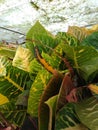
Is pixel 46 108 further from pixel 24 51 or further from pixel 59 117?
pixel 24 51

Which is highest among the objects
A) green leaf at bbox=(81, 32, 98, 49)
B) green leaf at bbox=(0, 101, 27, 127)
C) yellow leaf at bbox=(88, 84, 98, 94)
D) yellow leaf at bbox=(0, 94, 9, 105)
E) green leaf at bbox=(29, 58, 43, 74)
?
green leaf at bbox=(81, 32, 98, 49)

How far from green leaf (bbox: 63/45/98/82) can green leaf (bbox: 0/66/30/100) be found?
0.34 feet

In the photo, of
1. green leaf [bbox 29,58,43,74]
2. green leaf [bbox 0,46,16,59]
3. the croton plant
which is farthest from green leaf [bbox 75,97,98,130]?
green leaf [bbox 0,46,16,59]

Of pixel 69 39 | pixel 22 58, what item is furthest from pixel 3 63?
pixel 69 39

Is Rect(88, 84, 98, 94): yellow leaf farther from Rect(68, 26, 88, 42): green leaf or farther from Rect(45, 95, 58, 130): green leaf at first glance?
Rect(68, 26, 88, 42): green leaf

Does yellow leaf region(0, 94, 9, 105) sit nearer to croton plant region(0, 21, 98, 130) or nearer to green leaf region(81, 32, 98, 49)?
croton plant region(0, 21, 98, 130)

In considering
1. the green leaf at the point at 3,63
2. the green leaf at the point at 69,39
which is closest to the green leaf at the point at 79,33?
the green leaf at the point at 69,39

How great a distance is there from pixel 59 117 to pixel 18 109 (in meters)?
0.11

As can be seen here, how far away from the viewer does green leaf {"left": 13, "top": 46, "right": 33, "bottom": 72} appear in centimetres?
70

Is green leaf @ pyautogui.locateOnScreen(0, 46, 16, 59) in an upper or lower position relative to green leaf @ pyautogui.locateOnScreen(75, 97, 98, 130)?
upper

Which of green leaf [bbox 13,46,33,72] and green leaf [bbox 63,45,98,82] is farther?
green leaf [bbox 13,46,33,72]

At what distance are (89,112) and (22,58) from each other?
0.21 m

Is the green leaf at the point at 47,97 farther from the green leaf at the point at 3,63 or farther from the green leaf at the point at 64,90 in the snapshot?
the green leaf at the point at 3,63

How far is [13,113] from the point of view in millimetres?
651
